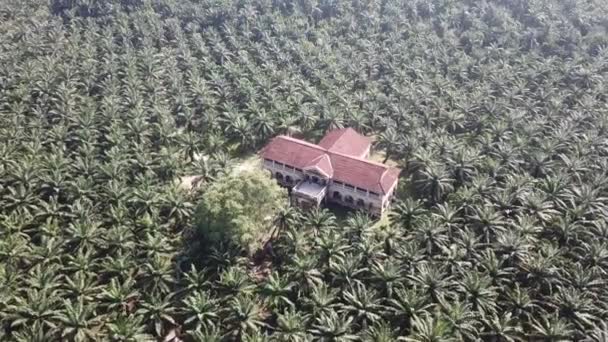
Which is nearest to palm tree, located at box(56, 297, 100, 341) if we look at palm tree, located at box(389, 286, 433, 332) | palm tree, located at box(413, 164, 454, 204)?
palm tree, located at box(389, 286, 433, 332)

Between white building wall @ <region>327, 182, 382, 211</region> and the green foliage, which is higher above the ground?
the green foliage

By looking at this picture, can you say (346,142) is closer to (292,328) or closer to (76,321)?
(292,328)

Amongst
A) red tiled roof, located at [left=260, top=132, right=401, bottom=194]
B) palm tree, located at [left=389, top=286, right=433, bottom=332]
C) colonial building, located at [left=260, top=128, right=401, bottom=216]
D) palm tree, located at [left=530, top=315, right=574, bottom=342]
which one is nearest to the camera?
palm tree, located at [left=530, top=315, right=574, bottom=342]

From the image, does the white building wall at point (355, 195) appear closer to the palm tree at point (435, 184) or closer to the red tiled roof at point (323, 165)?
the red tiled roof at point (323, 165)

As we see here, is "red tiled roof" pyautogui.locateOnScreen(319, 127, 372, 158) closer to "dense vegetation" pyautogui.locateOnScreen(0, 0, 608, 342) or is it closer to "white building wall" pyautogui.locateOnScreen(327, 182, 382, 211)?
"dense vegetation" pyautogui.locateOnScreen(0, 0, 608, 342)

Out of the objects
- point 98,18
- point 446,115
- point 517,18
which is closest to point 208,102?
point 446,115

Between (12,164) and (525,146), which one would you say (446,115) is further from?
(12,164)

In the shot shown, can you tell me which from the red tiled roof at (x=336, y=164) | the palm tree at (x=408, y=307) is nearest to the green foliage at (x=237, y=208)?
the red tiled roof at (x=336, y=164)
